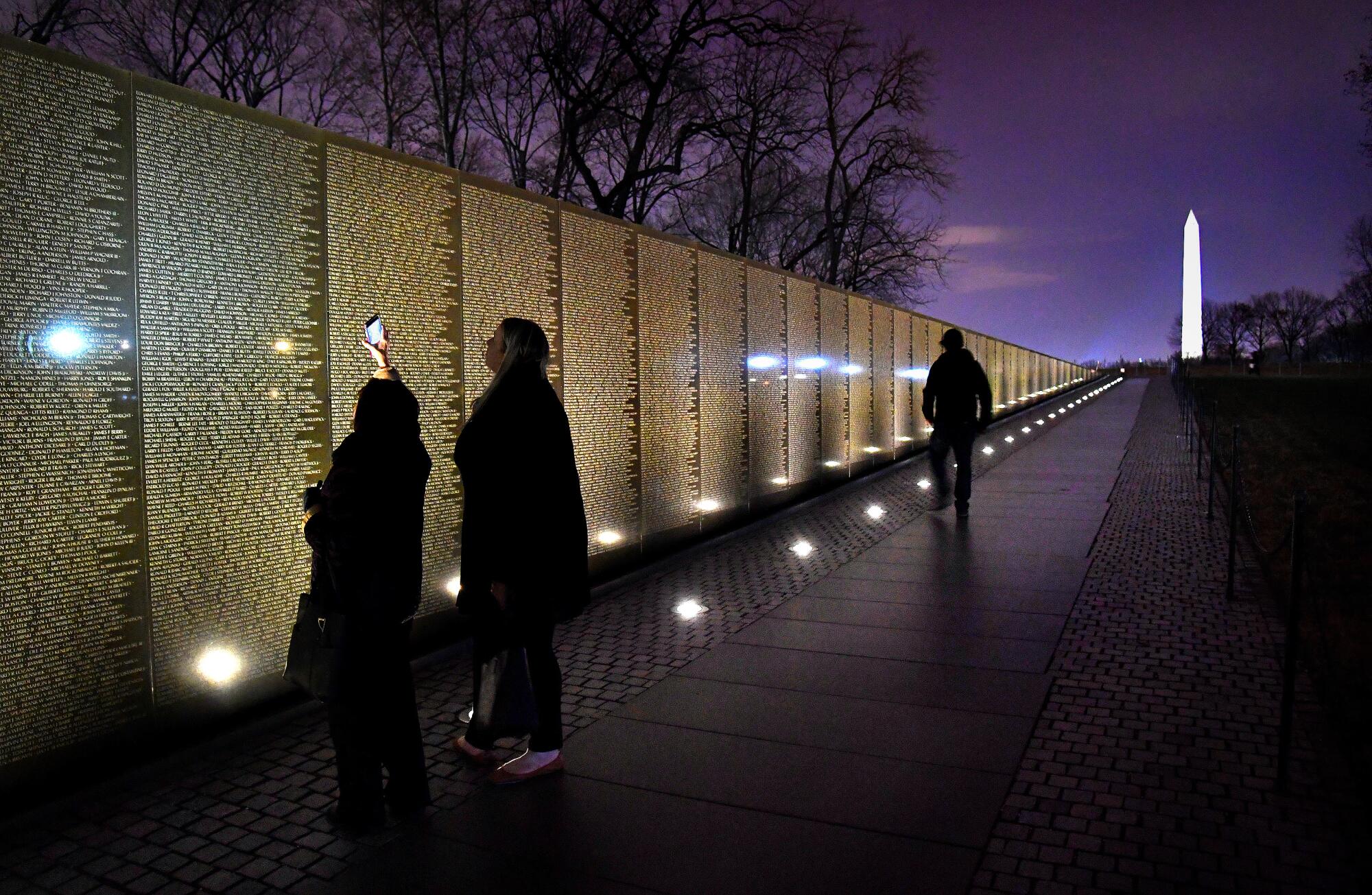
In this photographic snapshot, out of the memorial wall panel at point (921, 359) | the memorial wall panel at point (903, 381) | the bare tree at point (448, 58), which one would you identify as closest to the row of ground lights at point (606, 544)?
the memorial wall panel at point (903, 381)

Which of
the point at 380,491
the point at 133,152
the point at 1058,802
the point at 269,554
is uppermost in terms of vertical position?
the point at 133,152

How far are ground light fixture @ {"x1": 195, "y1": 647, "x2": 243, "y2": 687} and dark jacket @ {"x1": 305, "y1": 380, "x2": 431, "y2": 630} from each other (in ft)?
4.60

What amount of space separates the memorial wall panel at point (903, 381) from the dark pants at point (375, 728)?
1591 cm

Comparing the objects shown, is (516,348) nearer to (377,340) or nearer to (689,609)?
(377,340)

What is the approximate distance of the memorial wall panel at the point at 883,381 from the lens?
17.3m

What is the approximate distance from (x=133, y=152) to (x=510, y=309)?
295cm

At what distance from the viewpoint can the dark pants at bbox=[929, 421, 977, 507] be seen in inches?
456

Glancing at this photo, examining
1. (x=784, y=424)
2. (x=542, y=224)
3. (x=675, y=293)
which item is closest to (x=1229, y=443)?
(x=784, y=424)

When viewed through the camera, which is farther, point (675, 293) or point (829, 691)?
point (675, 293)

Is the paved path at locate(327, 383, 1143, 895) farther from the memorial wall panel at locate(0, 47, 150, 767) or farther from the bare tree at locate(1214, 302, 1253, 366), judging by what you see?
the bare tree at locate(1214, 302, 1253, 366)

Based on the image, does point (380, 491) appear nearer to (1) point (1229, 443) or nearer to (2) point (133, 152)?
(2) point (133, 152)

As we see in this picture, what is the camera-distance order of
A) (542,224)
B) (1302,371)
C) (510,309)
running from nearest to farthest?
(510,309), (542,224), (1302,371)

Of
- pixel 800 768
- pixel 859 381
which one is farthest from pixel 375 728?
pixel 859 381

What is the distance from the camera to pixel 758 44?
712 inches
